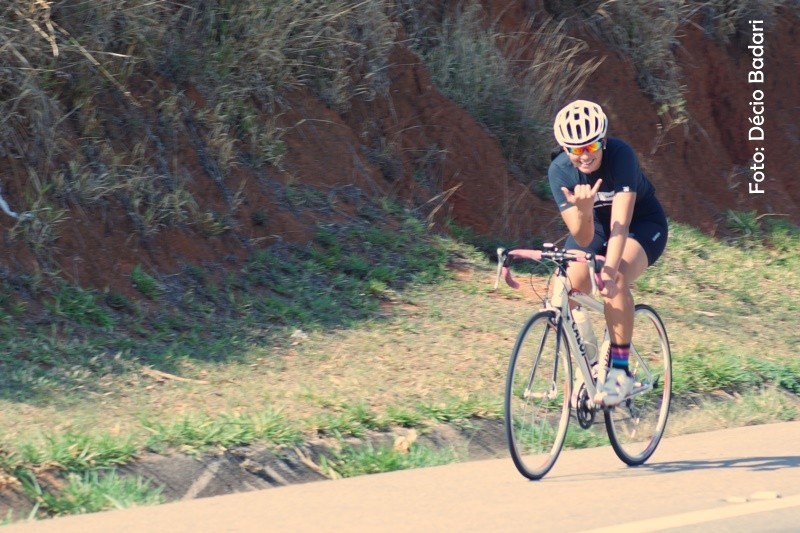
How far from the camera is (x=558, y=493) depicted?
567 cm

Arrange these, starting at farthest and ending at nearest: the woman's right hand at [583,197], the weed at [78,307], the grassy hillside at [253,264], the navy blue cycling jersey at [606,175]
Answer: the weed at [78,307], the grassy hillside at [253,264], the navy blue cycling jersey at [606,175], the woman's right hand at [583,197]

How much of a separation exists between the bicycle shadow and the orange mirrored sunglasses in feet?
5.75

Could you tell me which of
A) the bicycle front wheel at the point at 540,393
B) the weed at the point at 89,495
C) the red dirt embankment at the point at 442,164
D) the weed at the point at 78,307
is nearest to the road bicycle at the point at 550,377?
the bicycle front wheel at the point at 540,393

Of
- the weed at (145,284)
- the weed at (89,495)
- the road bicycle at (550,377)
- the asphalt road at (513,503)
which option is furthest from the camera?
the weed at (145,284)

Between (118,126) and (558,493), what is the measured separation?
5.66 metres

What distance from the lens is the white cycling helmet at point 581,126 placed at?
5945 mm

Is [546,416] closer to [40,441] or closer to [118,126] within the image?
[40,441]

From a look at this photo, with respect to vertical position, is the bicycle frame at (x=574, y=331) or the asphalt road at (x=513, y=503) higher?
the bicycle frame at (x=574, y=331)

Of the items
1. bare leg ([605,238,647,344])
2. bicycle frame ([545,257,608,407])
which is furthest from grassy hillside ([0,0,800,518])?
bare leg ([605,238,647,344])

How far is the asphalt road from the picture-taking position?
5.06 meters

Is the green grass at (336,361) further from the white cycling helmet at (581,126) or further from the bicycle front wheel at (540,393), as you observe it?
the white cycling helmet at (581,126)

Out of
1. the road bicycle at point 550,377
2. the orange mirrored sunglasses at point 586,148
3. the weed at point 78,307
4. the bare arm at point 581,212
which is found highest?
the orange mirrored sunglasses at point 586,148

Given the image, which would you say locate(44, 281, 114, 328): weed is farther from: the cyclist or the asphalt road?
the cyclist

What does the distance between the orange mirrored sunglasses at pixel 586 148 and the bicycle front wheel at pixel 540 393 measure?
0.83 m
